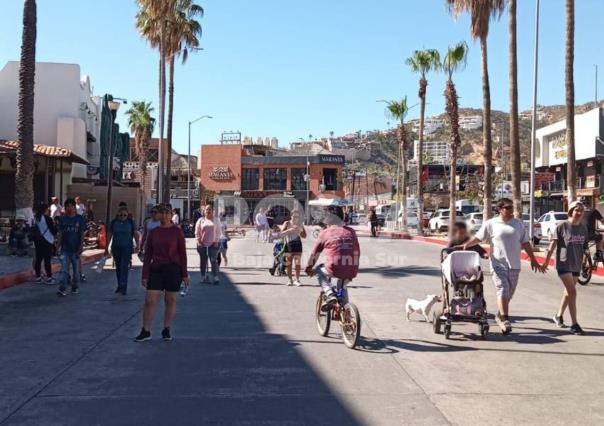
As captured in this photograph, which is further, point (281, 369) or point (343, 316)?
point (343, 316)

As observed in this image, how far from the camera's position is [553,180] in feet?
187

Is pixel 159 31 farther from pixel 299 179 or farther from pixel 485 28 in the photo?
pixel 299 179

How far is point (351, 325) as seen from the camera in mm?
7902

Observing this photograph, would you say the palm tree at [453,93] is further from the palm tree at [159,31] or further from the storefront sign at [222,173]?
the storefront sign at [222,173]

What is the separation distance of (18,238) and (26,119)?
12.1 feet

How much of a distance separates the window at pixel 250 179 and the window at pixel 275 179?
104 centimetres

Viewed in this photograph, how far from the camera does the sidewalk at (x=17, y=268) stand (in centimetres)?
1413

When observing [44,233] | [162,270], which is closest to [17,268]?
[44,233]

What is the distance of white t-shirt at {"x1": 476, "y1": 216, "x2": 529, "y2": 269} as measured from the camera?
8.74 m

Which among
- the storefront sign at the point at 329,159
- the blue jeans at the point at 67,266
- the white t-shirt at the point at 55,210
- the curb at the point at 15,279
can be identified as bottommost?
the curb at the point at 15,279

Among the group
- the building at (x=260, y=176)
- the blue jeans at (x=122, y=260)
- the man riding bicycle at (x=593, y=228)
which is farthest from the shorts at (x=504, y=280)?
the building at (x=260, y=176)

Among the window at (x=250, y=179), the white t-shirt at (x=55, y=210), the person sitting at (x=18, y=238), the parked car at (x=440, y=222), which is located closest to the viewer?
the person sitting at (x=18, y=238)

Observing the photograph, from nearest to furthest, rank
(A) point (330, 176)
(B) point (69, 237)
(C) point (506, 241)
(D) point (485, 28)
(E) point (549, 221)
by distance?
(C) point (506, 241), (B) point (69, 237), (D) point (485, 28), (E) point (549, 221), (A) point (330, 176)

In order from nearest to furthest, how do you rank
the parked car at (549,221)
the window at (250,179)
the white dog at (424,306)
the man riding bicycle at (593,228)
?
the white dog at (424,306)
the man riding bicycle at (593,228)
the parked car at (549,221)
the window at (250,179)
